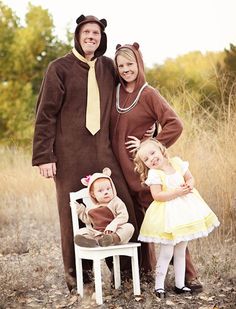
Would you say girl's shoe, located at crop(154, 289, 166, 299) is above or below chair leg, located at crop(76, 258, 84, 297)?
below

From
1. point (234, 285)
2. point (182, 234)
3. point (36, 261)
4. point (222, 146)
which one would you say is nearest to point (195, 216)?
point (182, 234)

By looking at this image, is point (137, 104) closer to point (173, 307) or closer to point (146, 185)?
point (146, 185)

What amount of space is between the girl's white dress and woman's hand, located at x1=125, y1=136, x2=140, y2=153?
0.20m

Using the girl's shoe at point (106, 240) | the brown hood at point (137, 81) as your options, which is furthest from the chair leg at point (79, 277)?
the brown hood at point (137, 81)

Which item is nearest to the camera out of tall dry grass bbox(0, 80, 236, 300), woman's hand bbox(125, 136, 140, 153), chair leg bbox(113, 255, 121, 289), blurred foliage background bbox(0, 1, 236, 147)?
woman's hand bbox(125, 136, 140, 153)

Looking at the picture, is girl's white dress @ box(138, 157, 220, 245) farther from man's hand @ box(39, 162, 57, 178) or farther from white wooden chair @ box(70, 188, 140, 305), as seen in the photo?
man's hand @ box(39, 162, 57, 178)

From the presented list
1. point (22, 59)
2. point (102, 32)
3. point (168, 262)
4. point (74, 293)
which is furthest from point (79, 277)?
point (22, 59)

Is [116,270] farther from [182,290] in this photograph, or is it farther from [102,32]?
[102,32]

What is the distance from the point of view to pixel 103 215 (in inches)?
138

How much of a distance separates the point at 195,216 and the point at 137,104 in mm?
781

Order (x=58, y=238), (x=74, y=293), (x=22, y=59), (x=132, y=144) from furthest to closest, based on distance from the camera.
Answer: (x=22, y=59) < (x=58, y=238) < (x=74, y=293) < (x=132, y=144)

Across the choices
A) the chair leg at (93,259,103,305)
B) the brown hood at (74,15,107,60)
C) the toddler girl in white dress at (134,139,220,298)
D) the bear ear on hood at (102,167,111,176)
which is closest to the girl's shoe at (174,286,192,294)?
the toddler girl in white dress at (134,139,220,298)

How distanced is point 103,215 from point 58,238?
2198 millimetres

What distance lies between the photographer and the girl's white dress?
339cm
